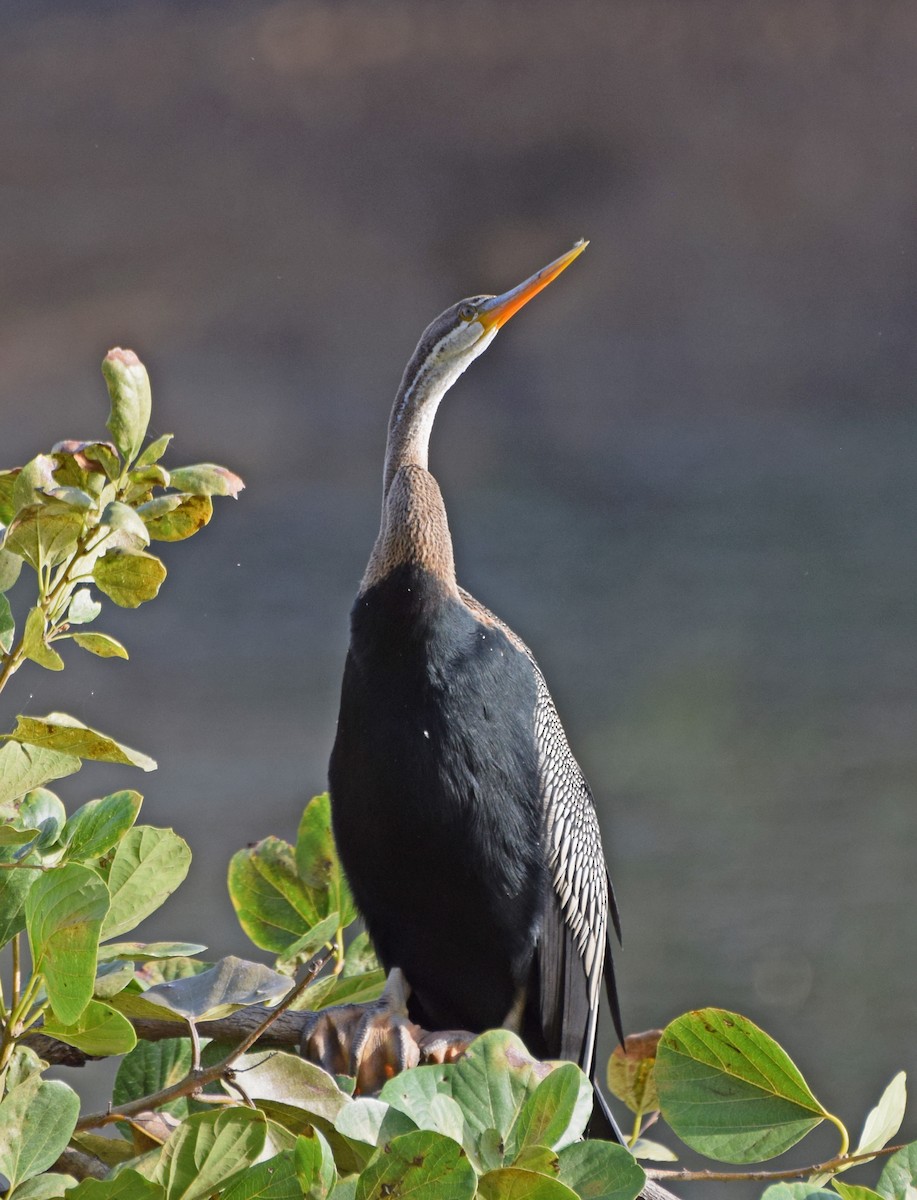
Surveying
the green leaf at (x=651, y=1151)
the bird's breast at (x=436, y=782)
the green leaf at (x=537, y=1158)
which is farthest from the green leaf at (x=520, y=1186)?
the bird's breast at (x=436, y=782)

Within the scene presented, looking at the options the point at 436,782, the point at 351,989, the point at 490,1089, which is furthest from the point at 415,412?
the point at 490,1089

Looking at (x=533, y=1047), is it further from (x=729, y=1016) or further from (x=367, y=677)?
(x=729, y=1016)

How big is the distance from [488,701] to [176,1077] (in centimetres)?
56

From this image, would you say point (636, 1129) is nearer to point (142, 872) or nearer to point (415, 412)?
point (142, 872)

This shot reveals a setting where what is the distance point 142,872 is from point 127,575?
0.16 m

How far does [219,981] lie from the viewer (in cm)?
60

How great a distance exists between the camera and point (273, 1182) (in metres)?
0.49

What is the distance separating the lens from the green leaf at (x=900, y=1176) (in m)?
0.57

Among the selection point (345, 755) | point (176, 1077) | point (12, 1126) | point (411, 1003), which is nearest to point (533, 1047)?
point (411, 1003)

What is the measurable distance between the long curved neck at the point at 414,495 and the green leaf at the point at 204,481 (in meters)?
0.69

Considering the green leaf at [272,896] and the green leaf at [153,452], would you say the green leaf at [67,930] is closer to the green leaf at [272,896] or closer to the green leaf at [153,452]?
the green leaf at [153,452]

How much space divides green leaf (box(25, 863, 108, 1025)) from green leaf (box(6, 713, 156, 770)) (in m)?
0.05

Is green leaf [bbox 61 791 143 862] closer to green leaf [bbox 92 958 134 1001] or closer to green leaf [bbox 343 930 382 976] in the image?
green leaf [bbox 92 958 134 1001]

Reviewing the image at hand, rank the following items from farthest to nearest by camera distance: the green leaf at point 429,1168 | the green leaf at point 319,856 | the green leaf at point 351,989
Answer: the green leaf at point 319,856
the green leaf at point 351,989
the green leaf at point 429,1168
